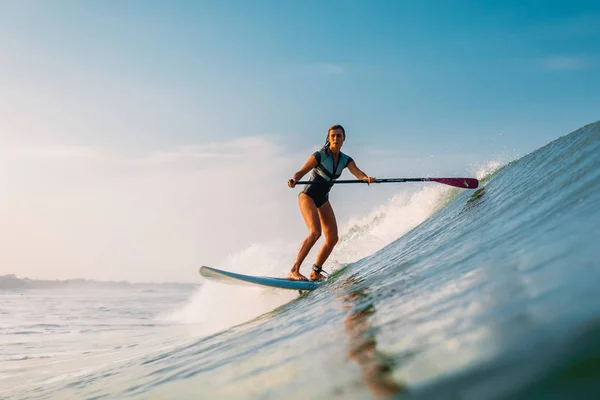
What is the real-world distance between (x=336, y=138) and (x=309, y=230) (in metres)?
1.36

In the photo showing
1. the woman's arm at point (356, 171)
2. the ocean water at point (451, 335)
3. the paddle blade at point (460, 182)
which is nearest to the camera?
the ocean water at point (451, 335)

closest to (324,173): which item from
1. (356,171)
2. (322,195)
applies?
(322,195)

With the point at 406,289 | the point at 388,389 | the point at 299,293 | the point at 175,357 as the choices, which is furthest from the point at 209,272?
the point at 388,389

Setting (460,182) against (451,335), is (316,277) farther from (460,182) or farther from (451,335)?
(451,335)

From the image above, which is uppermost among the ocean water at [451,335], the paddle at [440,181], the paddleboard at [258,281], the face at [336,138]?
the face at [336,138]

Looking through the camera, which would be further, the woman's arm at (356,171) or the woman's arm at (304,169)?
the woman's arm at (356,171)

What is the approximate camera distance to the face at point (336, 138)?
7250 millimetres

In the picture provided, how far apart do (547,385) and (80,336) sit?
8.76 metres

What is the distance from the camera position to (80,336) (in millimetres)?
8766

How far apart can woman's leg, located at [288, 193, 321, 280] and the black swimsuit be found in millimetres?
105

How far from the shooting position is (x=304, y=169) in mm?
7215

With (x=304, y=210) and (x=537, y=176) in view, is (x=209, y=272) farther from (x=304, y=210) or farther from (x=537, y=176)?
(x=537, y=176)

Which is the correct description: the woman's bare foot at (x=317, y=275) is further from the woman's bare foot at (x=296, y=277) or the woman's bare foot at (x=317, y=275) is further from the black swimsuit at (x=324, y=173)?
the black swimsuit at (x=324, y=173)

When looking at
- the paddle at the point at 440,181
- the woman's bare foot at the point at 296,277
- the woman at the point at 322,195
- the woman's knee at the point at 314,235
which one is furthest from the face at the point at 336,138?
the woman's bare foot at the point at 296,277
